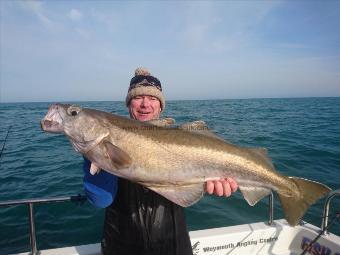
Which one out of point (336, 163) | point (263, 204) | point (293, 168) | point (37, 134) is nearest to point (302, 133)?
point (336, 163)

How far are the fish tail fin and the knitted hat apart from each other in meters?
2.43

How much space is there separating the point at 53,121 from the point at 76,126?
276 millimetres

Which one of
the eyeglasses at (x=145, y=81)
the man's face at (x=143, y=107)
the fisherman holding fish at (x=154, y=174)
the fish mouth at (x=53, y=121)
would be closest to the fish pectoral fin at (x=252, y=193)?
the fisherman holding fish at (x=154, y=174)

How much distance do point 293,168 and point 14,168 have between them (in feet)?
43.1

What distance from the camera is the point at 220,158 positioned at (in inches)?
145

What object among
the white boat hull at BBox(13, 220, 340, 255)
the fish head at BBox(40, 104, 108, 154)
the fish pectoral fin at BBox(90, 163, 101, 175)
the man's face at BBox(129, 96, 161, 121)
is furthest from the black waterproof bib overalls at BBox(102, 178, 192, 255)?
the white boat hull at BBox(13, 220, 340, 255)

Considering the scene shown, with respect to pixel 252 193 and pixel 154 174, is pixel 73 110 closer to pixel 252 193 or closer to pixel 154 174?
pixel 154 174

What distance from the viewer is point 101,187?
3543 millimetres

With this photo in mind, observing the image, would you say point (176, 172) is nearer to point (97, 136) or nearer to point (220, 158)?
point (220, 158)

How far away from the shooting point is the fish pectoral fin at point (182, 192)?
3.51m

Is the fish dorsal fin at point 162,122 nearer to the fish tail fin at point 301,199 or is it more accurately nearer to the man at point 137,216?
the man at point 137,216

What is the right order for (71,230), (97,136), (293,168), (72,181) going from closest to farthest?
(97,136), (71,230), (72,181), (293,168)

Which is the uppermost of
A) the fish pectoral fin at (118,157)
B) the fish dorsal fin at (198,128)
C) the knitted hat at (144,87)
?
the knitted hat at (144,87)

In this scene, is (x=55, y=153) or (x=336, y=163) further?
(x=55, y=153)
